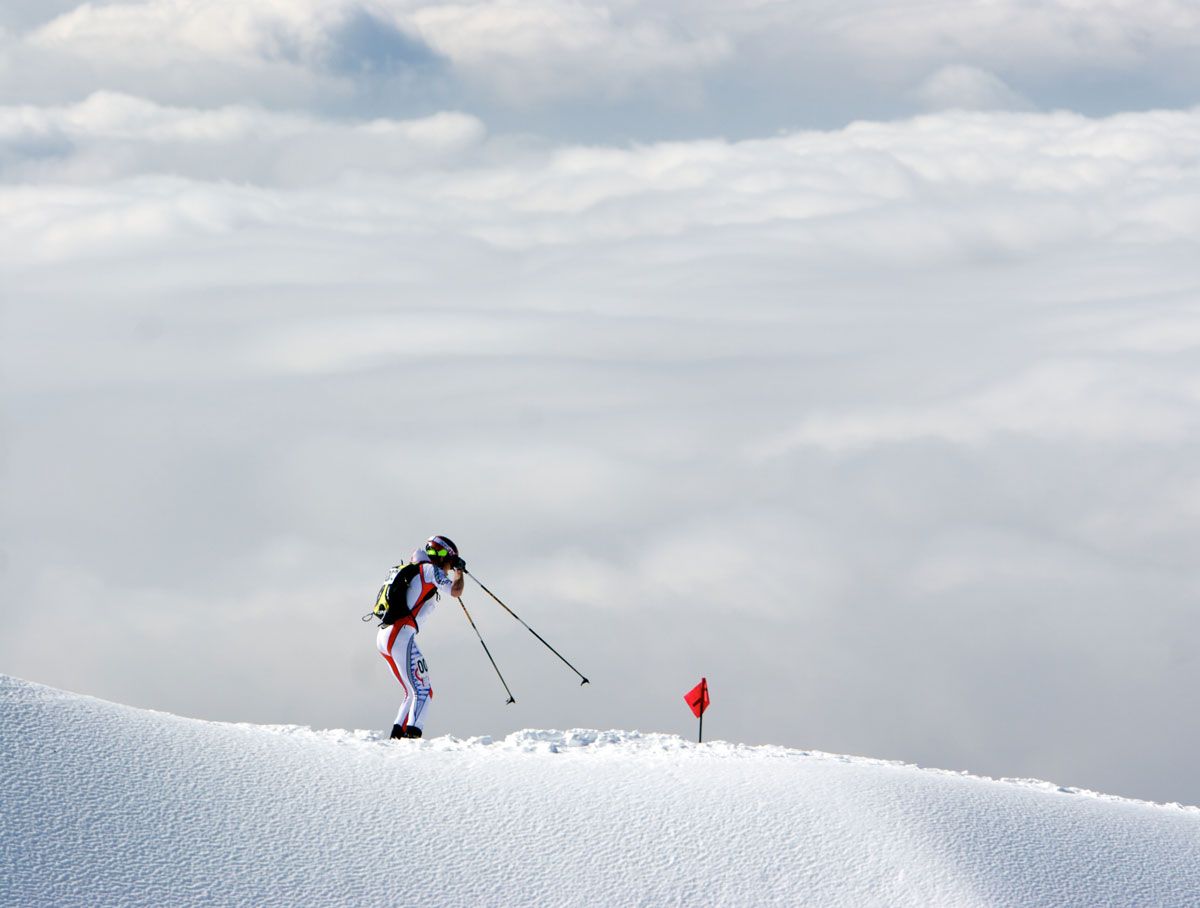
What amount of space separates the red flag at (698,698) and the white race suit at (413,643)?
3997mm

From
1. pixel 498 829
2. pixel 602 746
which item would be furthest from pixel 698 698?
pixel 498 829

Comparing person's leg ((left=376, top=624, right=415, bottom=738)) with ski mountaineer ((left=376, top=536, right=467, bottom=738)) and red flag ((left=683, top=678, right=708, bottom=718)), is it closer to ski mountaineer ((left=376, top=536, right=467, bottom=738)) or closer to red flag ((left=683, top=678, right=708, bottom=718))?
ski mountaineer ((left=376, top=536, right=467, bottom=738))

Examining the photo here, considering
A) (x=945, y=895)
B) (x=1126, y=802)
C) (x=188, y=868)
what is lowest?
(x=1126, y=802)

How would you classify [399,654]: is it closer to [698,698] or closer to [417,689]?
[417,689]

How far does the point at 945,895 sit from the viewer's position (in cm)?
1195

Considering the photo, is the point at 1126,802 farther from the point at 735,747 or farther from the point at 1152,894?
the point at 735,747

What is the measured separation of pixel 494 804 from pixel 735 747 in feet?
17.6

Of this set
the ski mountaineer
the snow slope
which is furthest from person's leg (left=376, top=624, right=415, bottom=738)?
the snow slope

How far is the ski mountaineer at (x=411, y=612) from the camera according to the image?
18.8m

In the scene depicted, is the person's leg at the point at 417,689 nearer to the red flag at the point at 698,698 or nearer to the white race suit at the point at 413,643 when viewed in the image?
the white race suit at the point at 413,643

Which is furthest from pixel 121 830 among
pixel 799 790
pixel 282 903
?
pixel 799 790

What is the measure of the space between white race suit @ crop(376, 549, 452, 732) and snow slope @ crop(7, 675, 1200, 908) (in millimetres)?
3915

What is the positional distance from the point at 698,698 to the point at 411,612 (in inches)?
178

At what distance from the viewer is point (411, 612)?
742 inches
